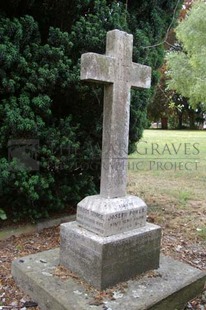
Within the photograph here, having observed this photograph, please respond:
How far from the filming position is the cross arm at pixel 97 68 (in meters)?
3.12

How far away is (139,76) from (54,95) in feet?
5.09

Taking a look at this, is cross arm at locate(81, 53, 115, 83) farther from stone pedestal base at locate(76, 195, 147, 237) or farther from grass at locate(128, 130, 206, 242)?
grass at locate(128, 130, 206, 242)

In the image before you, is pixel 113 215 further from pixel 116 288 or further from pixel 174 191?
pixel 174 191

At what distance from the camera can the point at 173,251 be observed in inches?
174

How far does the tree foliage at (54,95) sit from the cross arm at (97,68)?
1.14 meters

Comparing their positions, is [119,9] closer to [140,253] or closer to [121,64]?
[121,64]

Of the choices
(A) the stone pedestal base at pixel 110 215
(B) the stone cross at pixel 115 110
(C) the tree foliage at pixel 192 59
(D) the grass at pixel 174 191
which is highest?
(C) the tree foliage at pixel 192 59

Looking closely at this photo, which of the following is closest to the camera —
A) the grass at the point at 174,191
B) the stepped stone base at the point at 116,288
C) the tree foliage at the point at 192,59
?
the stepped stone base at the point at 116,288

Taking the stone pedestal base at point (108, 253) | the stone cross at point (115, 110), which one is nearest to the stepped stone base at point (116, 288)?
the stone pedestal base at point (108, 253)

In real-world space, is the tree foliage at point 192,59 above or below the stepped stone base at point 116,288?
above

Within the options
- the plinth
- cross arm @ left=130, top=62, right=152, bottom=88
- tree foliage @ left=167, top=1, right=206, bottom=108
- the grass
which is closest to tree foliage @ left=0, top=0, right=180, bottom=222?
cross arm @ left=130, top=62, right=152, bottom=88

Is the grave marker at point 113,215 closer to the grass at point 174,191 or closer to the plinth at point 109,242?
the plinth at point 109,242

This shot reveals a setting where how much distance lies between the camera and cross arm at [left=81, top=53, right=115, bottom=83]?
312 centimetres

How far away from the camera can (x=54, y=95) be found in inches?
184
